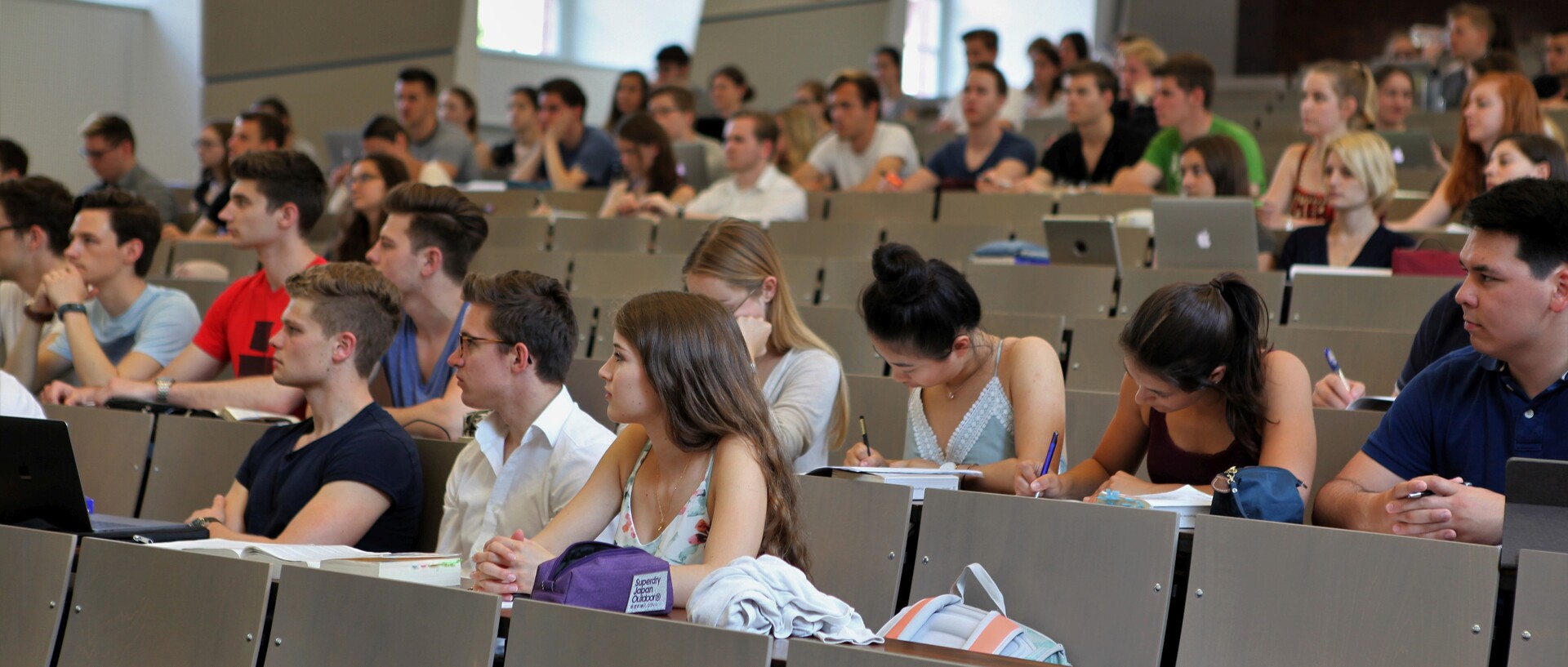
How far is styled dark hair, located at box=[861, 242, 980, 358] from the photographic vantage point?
102 inches

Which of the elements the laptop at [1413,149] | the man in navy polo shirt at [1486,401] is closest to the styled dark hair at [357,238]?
the man in navy polo shirt at [1486,401]

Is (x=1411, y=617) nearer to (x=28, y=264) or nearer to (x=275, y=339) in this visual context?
(x=275, y=339)

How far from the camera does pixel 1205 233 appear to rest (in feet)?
13.4

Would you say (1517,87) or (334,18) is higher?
(334,18)

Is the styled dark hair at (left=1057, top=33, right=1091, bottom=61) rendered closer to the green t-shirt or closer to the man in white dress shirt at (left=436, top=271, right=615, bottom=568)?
the green t-shirt

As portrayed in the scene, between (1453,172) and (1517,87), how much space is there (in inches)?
12.7

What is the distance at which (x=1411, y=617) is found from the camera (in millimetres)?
1776

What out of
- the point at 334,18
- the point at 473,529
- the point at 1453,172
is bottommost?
the point at 473,529

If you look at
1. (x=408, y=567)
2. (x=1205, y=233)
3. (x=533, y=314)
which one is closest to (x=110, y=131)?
(x=533, y=314)

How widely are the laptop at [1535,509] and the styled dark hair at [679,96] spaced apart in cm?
590

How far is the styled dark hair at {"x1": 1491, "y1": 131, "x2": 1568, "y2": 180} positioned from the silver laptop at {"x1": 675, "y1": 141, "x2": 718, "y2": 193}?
373 cm

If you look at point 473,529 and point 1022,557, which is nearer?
point 1022,557

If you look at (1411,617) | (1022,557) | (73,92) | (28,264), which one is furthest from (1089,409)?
(73,92)

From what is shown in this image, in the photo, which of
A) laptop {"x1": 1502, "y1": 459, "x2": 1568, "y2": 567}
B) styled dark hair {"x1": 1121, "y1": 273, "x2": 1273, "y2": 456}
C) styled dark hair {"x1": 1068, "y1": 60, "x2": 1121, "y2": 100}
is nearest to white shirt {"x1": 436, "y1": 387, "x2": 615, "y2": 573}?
styled dark hair {"x1": 1121, "y1": 273, "x2": 1273, "y2": 456}
